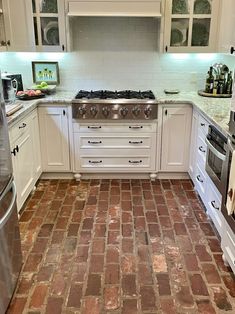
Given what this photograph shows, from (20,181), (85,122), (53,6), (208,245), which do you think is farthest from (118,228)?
(53,6)

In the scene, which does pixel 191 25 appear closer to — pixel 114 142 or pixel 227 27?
pixel 227 27

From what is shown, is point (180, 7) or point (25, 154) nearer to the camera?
point (25, 154)

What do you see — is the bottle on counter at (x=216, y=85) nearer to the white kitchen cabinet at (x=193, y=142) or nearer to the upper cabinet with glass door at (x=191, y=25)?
the upper cabinet with glass door at (x=191, y=25)

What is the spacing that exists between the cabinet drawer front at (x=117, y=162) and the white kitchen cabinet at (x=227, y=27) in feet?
4.77

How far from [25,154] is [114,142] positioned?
1023 mm

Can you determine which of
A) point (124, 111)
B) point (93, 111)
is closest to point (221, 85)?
point (124, 111)

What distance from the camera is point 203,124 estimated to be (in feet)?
9.97

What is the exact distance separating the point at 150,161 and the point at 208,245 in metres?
1.35

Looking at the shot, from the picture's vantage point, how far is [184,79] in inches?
157

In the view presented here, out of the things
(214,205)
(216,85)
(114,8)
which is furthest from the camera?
(216,85)

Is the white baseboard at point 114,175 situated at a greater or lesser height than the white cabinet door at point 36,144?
lesser

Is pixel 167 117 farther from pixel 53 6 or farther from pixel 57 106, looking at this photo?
pixel 53 6

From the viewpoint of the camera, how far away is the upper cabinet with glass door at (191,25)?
135 inches

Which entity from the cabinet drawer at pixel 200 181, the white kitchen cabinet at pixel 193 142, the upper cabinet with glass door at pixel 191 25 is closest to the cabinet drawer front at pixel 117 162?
the white kitchen cabinet at pixel 193 142
